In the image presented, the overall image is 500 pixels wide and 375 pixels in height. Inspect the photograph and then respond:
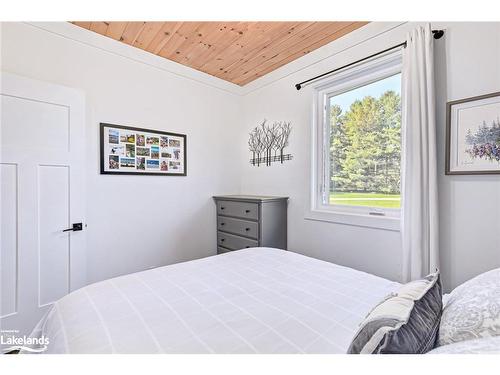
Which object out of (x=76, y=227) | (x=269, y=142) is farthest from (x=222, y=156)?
(x=76, y=227)

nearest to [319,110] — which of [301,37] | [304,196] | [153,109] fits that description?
[301,37]

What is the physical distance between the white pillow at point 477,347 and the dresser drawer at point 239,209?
6.71 feet

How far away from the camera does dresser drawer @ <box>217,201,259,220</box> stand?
2623 millimetres

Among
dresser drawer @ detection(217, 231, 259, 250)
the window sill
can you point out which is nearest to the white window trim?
the window sill

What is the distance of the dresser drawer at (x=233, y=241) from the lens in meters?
2.68

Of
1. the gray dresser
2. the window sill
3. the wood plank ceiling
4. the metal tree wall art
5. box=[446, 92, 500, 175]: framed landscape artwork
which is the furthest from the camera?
the metal tree wall art

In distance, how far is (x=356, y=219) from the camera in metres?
2.18

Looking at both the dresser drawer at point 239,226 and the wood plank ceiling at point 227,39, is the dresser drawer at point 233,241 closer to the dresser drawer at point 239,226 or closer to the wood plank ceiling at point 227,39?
the dresser drawer at point 239,226

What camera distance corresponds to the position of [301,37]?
226 centimetres

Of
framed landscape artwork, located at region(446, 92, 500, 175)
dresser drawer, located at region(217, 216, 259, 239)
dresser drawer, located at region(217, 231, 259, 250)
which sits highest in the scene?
framed landscape artwork, located at region(446, 92, 500, 175)

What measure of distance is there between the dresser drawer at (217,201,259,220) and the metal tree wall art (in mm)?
664

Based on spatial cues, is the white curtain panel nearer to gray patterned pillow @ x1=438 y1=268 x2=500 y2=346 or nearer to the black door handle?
gray patterned pillow @ x1=438 y1=268 x2=500 y2=346

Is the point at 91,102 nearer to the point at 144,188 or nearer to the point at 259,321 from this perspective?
the point at 144,188

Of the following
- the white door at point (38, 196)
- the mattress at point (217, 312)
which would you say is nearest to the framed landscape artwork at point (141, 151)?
the white door at point (38, 196)
